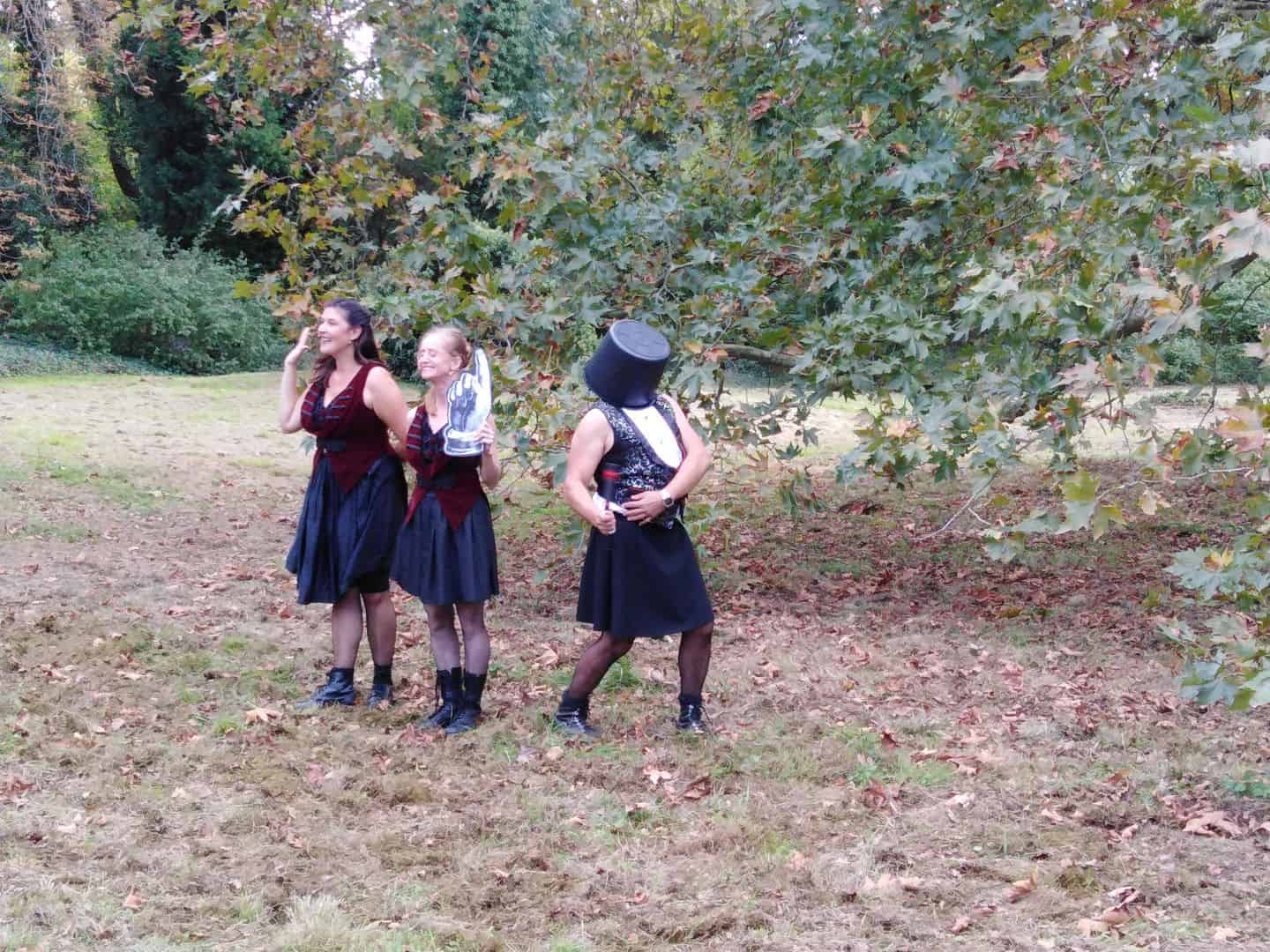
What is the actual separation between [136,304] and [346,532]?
1857cm

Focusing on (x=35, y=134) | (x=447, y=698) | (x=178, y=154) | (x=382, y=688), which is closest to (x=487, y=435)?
(x=447, y=698)

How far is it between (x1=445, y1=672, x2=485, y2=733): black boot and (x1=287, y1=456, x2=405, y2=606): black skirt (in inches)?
22.1

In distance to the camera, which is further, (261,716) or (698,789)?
(261,716)

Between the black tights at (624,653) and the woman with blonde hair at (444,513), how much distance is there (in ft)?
1.47

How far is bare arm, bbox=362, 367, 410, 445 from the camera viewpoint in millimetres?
5195

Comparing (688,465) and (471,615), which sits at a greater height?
(688,465)

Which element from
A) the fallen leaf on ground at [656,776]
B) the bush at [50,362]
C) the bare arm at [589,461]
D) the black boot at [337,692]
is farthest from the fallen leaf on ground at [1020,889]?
the bush at [50,362]

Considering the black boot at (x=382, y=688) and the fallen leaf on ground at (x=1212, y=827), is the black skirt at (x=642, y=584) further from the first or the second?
the fallen leaf on ground at (x=1212, y=827)

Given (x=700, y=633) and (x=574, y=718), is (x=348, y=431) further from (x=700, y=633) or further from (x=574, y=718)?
(x=700, y=633)

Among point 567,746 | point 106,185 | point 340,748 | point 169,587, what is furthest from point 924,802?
point 106,185

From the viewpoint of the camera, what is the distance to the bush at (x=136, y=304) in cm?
2180

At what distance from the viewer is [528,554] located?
967cm

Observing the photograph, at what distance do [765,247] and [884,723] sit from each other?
9.79 feet

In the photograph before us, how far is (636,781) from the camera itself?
4.80m
